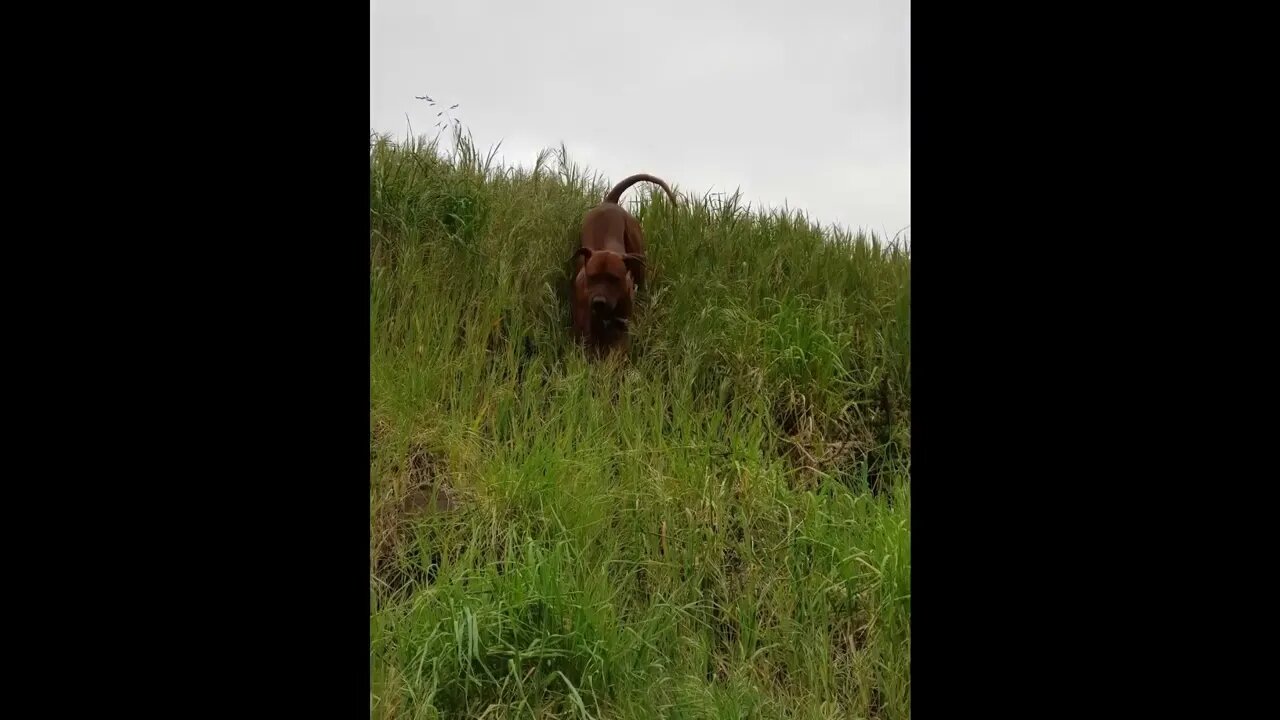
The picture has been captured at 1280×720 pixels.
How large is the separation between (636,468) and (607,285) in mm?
937

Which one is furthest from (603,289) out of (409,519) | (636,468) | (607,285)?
(409,519)

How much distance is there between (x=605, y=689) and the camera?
1.99m

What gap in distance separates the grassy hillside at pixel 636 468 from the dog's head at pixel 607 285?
224mm

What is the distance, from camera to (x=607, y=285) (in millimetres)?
3420

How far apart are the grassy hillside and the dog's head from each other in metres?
0.22

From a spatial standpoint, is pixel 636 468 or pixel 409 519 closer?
pixel 409 519

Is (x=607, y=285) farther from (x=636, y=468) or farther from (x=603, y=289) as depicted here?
(x=636, y=468)

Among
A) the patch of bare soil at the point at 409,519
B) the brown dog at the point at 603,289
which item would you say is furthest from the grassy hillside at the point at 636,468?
the brown dog at the point at 603,289

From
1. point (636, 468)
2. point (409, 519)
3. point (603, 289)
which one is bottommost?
point (409, 519)

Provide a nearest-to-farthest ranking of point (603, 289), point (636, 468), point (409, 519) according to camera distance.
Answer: point (409, 519), point (636, 468), point (603, 289)

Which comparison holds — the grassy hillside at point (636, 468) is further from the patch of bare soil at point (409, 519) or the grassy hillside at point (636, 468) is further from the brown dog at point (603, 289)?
the brown dog at point (603, 289)

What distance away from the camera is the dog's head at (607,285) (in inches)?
134
